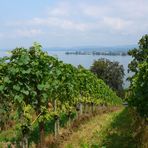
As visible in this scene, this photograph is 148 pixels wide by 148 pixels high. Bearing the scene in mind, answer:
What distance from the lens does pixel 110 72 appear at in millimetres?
88438

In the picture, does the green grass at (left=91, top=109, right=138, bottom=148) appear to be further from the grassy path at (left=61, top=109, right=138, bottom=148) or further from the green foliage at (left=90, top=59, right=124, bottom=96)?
the green foliage at (left=90, top=59, right=124, bottom=96)

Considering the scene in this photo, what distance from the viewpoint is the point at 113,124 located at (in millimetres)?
23219

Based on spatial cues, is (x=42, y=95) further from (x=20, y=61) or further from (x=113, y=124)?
(x=113, y=124)

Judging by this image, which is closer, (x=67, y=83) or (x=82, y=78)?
(x=67, y=83)

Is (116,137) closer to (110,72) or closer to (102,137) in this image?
(102,137)

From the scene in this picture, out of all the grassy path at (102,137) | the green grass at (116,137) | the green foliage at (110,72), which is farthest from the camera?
the green foliage at (110,72)

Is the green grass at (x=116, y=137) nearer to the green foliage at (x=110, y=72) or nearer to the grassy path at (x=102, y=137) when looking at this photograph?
the grassy path at (x=102, y=137)

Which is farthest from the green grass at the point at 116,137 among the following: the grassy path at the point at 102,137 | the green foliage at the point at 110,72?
the green foliage at the point at 110,72

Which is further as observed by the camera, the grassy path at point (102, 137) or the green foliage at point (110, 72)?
the green foliage at point (110, 72)

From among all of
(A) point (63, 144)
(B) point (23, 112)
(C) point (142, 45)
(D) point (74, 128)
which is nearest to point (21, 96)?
(B) point (23, 112)

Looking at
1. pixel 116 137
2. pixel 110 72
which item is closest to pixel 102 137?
pixel 116 137

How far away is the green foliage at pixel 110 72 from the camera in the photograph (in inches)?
3393

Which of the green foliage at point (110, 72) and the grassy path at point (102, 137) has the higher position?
the grassy path at point (102, 137)

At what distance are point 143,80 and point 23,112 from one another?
407cm
